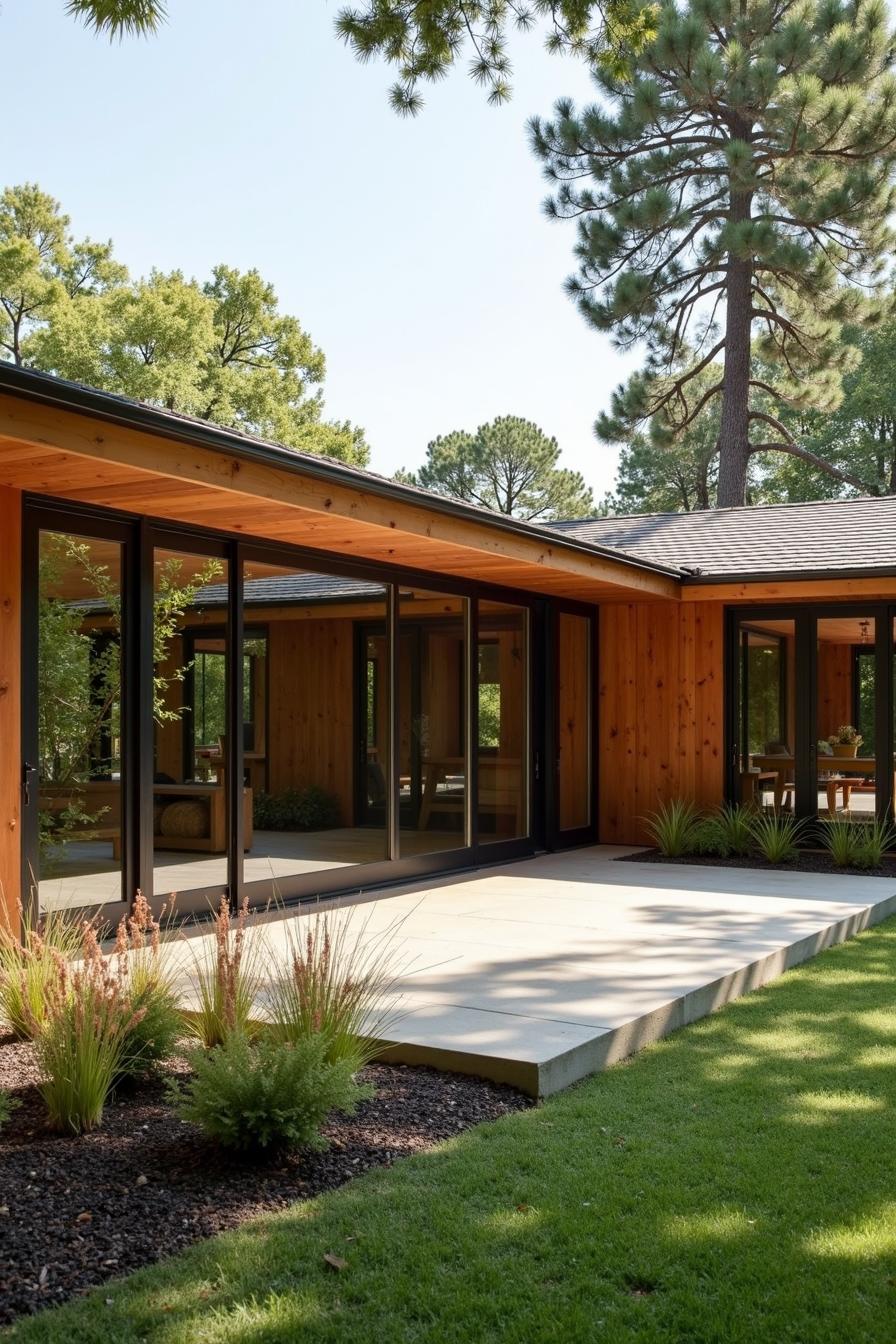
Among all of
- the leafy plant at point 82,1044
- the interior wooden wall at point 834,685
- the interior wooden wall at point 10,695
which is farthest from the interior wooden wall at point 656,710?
the leafy plant at point 82,1044

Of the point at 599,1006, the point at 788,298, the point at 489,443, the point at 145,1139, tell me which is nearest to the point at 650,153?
the point at 788,298

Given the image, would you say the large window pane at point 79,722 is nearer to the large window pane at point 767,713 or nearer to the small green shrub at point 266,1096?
the small green shrub at point 266,1096

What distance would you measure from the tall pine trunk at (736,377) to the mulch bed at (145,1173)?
1834 centimetres

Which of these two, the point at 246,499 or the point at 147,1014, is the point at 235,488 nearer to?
the point at 246,499

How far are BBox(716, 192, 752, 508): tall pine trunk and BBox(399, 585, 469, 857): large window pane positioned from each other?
12701 mm

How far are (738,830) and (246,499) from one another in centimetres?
607

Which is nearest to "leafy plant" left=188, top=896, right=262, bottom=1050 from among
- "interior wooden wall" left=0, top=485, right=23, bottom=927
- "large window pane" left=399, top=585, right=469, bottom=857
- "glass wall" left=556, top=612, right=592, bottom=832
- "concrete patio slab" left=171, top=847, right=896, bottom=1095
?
"concrete patio slab" left=171, top=847, right=896, bottom=1095

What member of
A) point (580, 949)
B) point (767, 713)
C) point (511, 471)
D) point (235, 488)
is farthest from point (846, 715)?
point (511, 471)

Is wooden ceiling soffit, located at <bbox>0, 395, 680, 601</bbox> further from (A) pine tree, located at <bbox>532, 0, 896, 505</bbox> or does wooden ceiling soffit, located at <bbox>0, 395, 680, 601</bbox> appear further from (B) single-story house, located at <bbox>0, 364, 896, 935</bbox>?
(A) pine tree, located at <bbox>532, 0, 896, 505</bbox>

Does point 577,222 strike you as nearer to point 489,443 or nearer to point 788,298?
point 788,298

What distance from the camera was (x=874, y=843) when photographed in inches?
385

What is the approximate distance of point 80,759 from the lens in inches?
244

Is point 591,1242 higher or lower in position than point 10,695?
lower

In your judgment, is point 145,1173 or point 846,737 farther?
point 846,737
